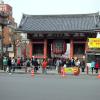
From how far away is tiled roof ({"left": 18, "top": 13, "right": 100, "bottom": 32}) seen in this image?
58.2 meters

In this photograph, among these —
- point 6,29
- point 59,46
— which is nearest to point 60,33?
point 59,46

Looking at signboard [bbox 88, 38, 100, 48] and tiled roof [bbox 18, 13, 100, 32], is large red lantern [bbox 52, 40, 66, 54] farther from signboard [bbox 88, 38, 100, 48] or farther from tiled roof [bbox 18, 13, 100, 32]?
signboard [bbox 88, 38, 100, 48]

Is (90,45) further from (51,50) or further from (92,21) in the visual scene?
(51,50)

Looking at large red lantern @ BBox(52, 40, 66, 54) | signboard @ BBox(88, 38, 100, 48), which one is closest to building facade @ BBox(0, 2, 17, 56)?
large red lantern @ BBox(52, 40, 66, 54)

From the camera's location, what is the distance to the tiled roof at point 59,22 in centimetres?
5825

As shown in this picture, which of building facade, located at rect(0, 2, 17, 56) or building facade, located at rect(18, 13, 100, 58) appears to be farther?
building facade, located at rect(0, 2, 17, 56)

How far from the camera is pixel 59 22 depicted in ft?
200

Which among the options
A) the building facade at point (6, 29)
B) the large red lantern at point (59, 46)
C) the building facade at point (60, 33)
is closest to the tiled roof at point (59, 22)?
the building facade at point (60, 33)

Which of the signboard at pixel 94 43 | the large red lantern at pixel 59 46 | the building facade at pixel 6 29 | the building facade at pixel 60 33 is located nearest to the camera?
the signboard at pixel 94 43

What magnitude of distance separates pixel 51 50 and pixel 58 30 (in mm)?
6527

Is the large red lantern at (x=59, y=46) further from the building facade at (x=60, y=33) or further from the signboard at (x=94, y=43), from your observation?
the signboard at (x=94, y=43)

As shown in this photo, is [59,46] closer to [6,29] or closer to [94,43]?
[94,43]

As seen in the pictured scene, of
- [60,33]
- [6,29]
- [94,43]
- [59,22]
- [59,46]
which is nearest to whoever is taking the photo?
[94,43]

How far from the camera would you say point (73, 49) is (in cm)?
5834
